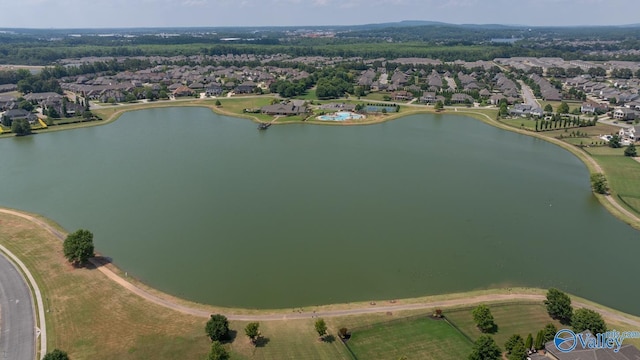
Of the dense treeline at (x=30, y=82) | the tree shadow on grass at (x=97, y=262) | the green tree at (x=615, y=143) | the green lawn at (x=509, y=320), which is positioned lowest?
the green lawn at (x=509, y=320)

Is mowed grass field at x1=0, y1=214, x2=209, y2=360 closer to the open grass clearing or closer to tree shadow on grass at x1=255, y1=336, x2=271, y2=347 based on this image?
tree shadow on grass at x1=255, y1=336, x2=271, y2=347

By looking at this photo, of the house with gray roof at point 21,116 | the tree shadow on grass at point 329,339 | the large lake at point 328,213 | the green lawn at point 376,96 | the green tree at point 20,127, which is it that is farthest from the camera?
the green lawn at point 376,96

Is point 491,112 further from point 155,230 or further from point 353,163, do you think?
point 155,230

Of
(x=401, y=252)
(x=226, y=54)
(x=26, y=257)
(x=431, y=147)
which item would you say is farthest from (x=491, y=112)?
(x=226, y=54)

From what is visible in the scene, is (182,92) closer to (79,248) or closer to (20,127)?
(20,127)

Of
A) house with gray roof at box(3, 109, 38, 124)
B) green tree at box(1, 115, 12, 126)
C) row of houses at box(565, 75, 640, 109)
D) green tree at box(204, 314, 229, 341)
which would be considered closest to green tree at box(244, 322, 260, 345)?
green tree at box(204, 314, 229, 341)

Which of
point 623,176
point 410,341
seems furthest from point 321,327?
point 623,176

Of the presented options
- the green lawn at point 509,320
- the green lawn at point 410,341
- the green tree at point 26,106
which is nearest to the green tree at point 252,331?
the green lawn at point 410,341

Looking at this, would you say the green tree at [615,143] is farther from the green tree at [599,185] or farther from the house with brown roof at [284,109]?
the house with brown roof at [284,109]
